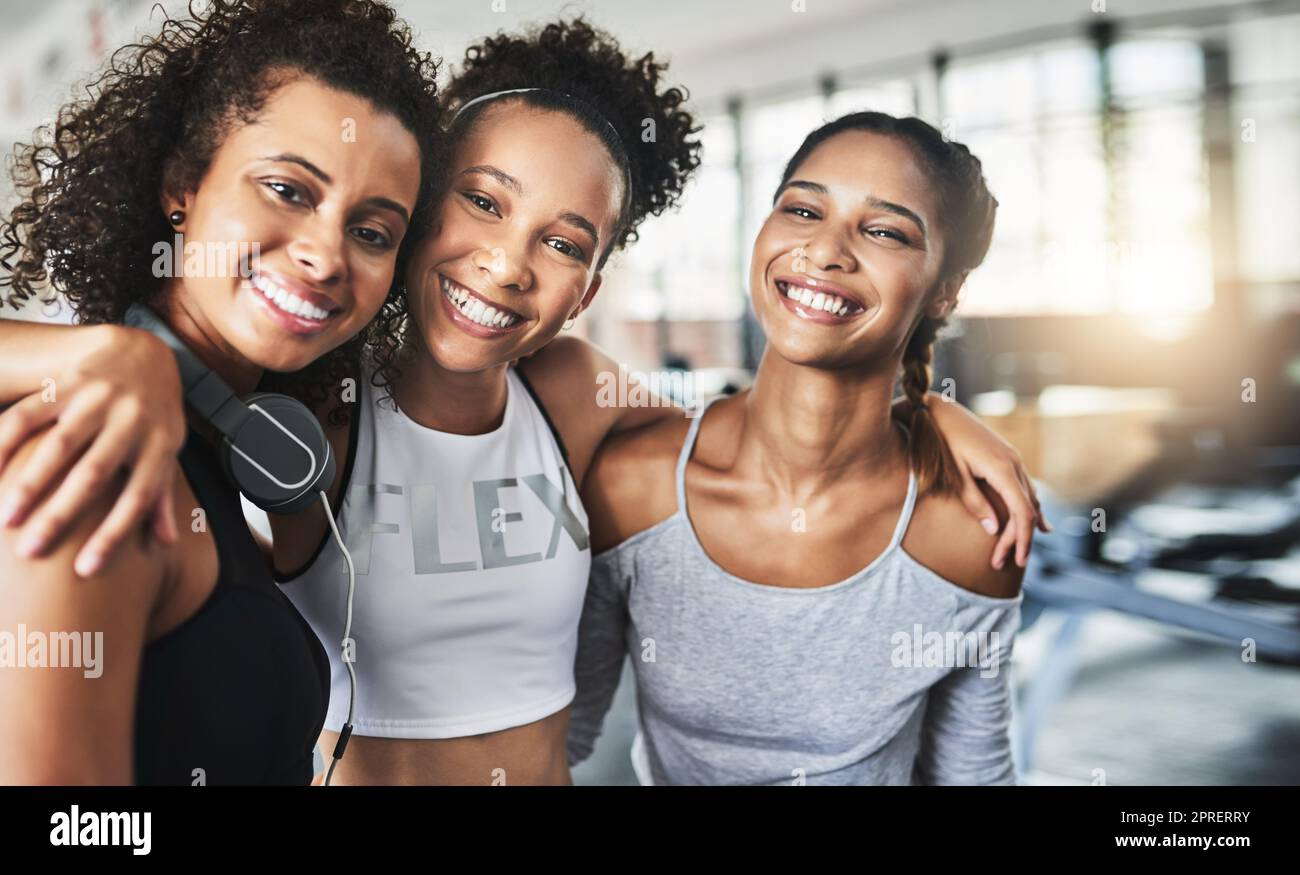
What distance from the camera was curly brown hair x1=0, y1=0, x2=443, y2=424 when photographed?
Answer: 1067 mm

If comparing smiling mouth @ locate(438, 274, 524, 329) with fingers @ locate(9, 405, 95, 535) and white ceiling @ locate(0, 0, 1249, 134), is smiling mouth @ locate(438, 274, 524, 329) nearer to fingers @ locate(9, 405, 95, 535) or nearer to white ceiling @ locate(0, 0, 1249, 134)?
white ceiling @ locate(0, 0, 1249, 134)

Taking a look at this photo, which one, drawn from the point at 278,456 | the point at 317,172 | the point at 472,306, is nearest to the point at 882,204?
the point at 472,306

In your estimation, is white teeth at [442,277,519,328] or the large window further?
the large window

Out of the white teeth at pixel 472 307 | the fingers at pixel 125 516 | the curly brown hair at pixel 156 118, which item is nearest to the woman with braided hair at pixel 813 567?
the white teeth at pixel 472 307

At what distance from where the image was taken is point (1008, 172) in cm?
151

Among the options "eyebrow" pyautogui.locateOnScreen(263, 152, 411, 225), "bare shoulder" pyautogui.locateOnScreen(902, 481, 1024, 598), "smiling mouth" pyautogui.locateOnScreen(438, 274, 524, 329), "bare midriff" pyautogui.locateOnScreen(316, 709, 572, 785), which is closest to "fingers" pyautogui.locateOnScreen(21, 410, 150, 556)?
"eyebrow" pyautogui.locateOnScreen(263, 152, 411, 225)

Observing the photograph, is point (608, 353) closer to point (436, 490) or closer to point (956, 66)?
point (436, 490)

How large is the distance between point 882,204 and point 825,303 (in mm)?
154

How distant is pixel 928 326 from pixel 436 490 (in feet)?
2.45

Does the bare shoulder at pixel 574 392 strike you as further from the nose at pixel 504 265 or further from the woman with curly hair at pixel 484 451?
the nose at pixel 504 265

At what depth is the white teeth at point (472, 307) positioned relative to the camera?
129cm

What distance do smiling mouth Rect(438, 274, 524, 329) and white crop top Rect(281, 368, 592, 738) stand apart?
0.16 metres
